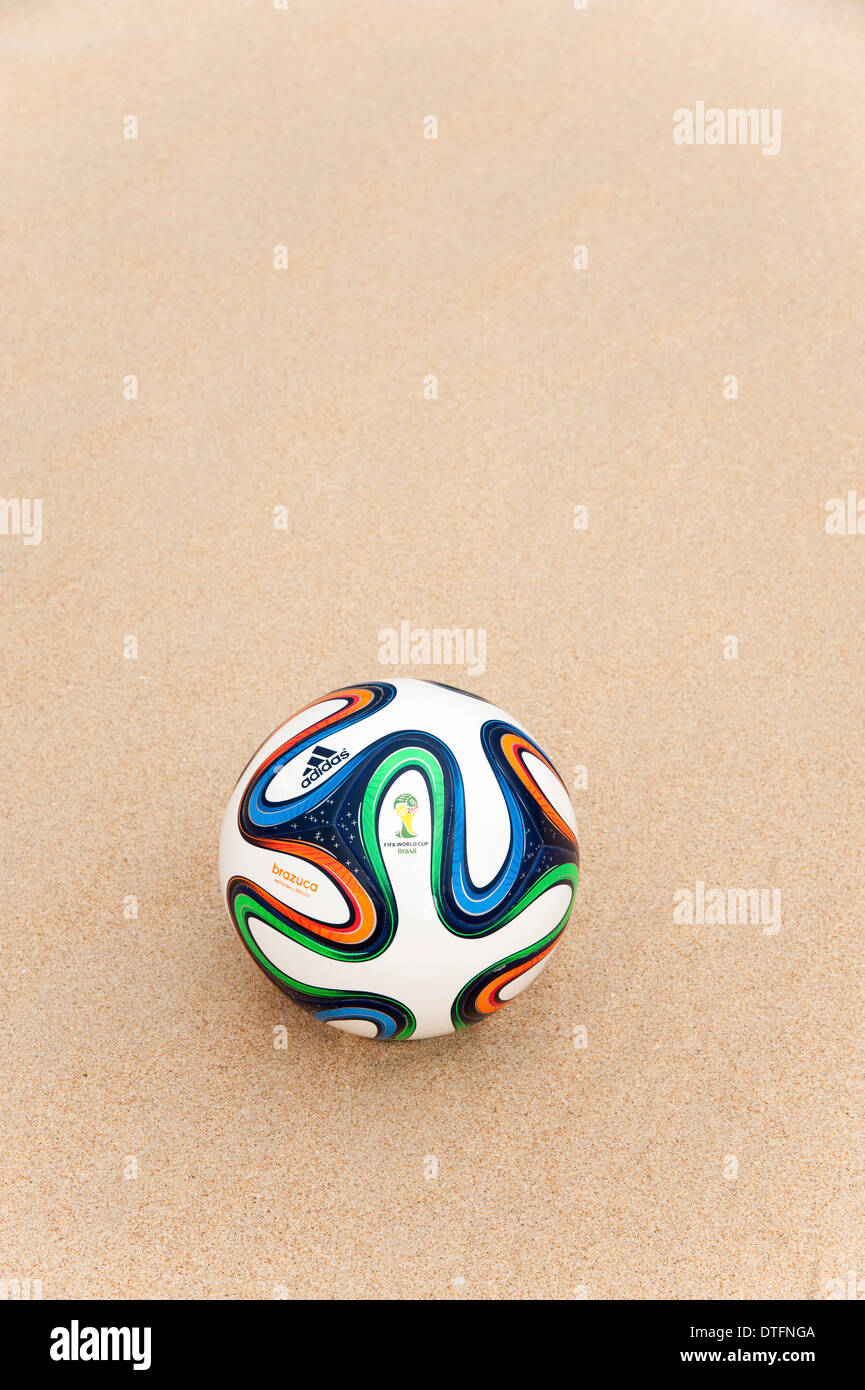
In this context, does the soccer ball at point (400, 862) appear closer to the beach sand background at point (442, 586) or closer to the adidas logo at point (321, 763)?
the adidas logo at point (321, 763)

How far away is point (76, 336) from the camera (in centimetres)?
392

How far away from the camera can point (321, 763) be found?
212 cm

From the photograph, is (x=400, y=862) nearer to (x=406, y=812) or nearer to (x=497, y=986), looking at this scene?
(x=406, y=812)

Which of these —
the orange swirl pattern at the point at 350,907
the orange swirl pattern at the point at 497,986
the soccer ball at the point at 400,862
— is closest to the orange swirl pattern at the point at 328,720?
the soccer ball at the point at 400,862

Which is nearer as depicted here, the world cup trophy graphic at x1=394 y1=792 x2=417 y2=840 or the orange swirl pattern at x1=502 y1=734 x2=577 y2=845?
the world cup trophy graphic at x1=394 y1=792 x2=417 y2=840

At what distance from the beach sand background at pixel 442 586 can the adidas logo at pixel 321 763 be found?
0.62 metres

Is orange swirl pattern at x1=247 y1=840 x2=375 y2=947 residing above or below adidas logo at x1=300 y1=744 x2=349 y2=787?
below

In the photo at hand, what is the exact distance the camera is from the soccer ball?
2.03 metres

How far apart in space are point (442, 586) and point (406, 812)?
1.36 m

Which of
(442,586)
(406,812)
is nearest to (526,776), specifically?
(406,812)

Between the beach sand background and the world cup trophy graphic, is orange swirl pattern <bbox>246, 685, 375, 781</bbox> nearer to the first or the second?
the world cup trophy graphic

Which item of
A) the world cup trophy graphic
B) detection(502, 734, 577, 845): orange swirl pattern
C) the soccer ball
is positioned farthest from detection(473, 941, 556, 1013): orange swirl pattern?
the world cup trophy graphic

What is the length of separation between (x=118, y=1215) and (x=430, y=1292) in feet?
1.93

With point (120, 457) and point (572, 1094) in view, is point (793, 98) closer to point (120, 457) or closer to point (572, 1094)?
point (120, 457)
